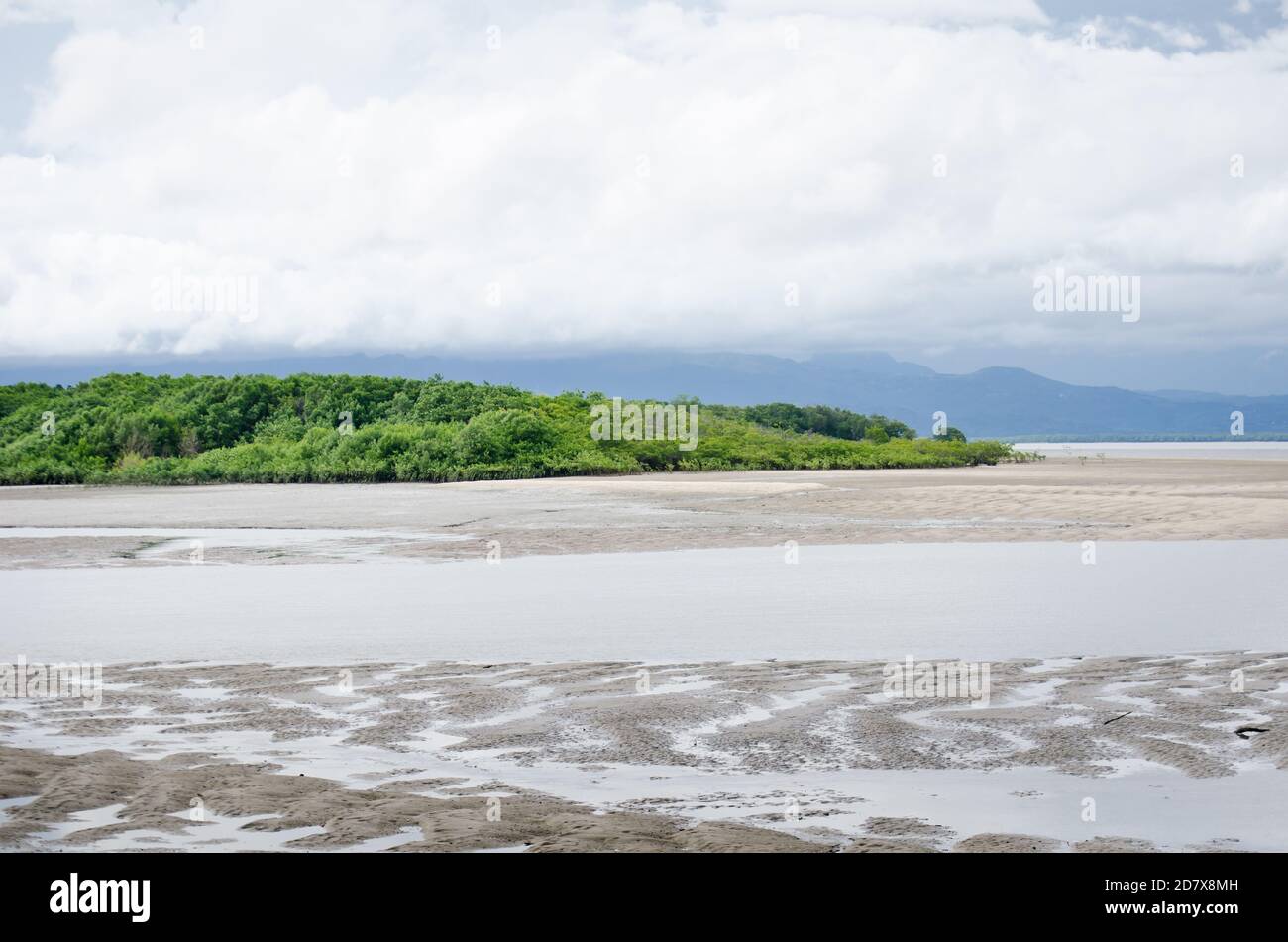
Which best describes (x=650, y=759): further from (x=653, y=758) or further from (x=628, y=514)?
(x=628, y=514)

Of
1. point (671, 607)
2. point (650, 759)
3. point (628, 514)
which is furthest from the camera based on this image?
point (628, 514)

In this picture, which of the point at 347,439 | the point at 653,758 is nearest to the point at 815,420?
the point at 347,439

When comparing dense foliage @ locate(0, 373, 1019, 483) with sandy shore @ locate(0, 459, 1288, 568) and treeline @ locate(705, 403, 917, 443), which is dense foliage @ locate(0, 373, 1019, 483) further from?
treeline @ locate(705, 403, 917, 443)

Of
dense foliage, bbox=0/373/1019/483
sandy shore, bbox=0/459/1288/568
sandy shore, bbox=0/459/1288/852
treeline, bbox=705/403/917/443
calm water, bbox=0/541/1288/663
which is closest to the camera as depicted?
sandy shore, bbox=0/459/1288/852

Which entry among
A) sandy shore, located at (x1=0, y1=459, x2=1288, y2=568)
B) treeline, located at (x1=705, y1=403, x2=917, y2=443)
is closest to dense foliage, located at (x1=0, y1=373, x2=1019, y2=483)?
sandy shore, located at (x1=0, y1=459, x2=1288, y2=568)

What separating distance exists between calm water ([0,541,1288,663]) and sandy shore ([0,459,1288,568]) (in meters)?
2.00

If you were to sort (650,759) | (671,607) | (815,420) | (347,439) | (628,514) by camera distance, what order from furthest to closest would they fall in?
(815,420) < (347,439) < (628,514) < (671,607) < (650,759)

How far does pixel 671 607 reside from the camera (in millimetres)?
11727

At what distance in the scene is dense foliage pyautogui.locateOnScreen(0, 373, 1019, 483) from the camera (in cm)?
3797

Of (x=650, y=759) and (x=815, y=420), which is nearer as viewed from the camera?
(x=650, y=759)

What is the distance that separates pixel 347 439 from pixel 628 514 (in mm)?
18839

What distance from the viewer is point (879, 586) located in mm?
13109

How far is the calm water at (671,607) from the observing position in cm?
966

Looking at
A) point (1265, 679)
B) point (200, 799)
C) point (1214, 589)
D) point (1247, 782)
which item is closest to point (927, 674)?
point (1265, 679)
